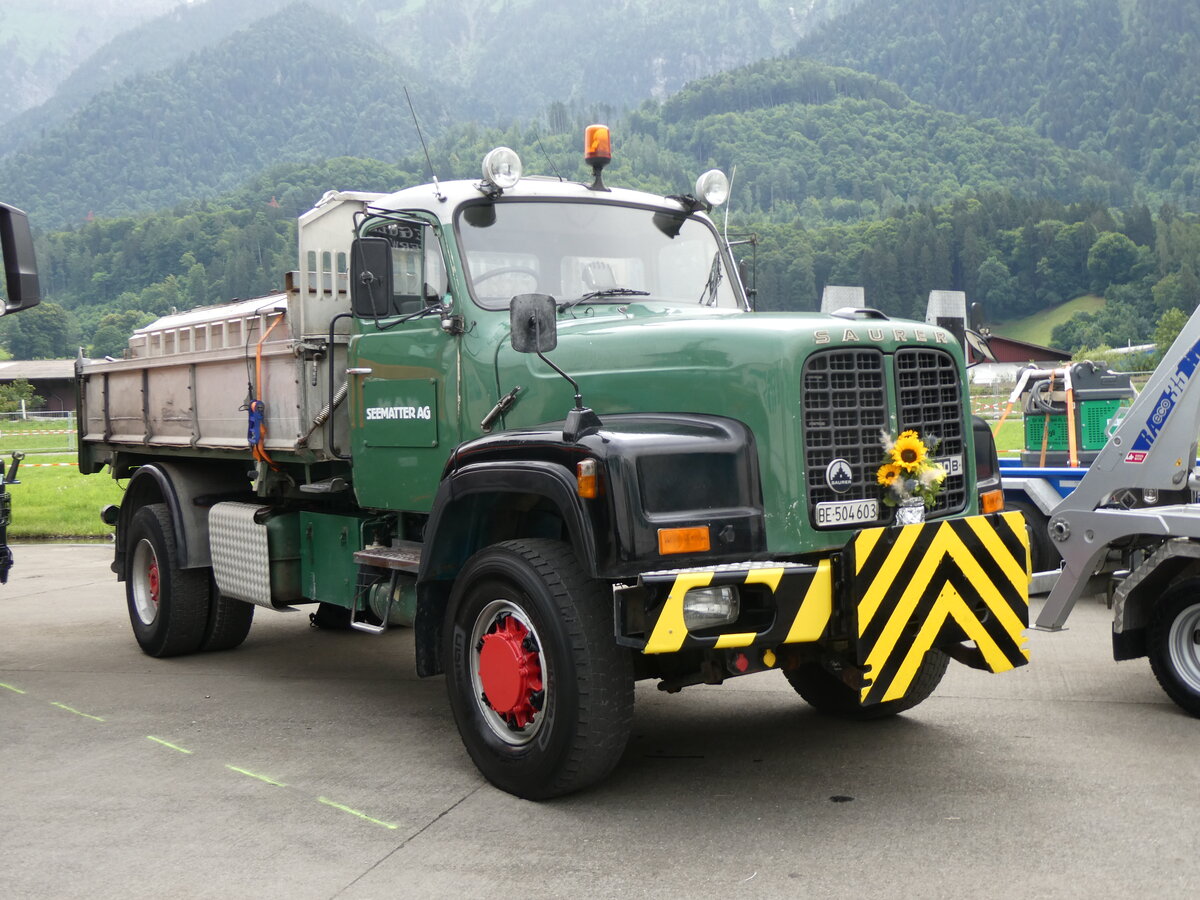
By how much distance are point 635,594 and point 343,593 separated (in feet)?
9.10

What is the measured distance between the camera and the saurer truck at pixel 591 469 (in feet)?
15.7

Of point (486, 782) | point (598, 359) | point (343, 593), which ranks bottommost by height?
point (486, 782)

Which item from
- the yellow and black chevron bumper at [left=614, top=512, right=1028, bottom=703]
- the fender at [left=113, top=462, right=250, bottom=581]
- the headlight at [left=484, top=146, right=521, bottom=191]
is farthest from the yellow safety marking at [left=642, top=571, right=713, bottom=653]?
the fender at [left=113, top=462, right=250, bottom=581]

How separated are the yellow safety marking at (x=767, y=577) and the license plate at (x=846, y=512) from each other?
0.38m

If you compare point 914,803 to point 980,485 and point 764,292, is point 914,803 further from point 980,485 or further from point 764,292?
point 764,292

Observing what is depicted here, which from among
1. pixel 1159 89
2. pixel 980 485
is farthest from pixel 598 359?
pixel 1159 89

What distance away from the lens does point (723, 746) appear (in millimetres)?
5996

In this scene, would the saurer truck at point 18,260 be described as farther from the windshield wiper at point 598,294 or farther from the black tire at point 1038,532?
the black tire at point 1038,532

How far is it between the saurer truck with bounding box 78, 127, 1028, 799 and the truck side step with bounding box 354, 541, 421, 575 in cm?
3

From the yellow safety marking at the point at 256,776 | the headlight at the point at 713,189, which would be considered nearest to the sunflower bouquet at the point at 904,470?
the headlight at the point at 713,189

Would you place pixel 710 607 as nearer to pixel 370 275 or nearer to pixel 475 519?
pixel 475 519

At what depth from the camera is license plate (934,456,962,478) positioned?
5.49 m

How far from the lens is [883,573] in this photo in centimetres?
482

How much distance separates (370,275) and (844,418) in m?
2.40
